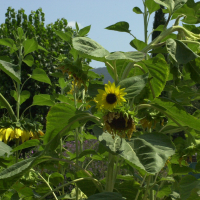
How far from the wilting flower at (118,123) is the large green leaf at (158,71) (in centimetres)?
21

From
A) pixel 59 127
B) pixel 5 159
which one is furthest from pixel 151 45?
pixel 5 159

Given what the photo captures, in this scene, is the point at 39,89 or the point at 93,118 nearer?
the point at 93,118

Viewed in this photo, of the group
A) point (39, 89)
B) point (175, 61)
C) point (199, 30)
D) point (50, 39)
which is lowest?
point (39, 89)

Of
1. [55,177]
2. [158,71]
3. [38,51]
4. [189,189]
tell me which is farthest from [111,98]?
[38,51]

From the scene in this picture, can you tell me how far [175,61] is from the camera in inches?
27.0

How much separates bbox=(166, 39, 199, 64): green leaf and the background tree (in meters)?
3.93

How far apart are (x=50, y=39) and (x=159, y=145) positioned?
23.2ft

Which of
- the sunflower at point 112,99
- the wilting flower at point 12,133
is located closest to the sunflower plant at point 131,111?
the sunflower at point 112,99

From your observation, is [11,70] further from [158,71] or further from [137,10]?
[137,10]

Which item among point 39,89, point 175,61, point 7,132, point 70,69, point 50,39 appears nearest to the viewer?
point 175,61

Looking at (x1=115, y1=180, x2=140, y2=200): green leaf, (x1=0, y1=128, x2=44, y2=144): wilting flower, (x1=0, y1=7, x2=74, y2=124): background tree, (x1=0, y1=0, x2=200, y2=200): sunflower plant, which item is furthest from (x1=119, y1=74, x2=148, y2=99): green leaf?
(x1=0, y1=7, x2=74, y2=124): background tree

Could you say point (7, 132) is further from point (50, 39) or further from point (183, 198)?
point (50, 39)

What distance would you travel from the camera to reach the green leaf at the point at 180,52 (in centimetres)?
66

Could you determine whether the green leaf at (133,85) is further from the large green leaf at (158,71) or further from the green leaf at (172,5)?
the green leaf at (172,5)
